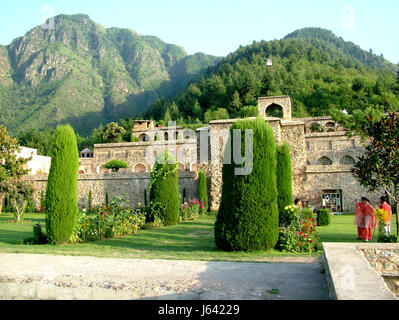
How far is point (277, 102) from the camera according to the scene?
27.9 m

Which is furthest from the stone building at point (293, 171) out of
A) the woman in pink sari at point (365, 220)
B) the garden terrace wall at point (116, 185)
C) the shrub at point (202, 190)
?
the woman in pink sari at point (365, 220)

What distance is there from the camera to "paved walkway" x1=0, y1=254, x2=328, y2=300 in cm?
444

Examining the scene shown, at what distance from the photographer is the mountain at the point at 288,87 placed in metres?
49.8

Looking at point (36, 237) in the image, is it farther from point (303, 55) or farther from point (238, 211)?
point (303, 55)

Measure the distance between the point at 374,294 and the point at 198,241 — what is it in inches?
309

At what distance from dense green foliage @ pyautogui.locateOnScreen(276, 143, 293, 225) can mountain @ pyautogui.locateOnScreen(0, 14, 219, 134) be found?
69105 millimetres

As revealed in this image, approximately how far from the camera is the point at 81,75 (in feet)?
323

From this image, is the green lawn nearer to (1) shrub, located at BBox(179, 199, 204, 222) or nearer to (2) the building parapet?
(1) shrub, located at BBox(179, 199, 204, 222)

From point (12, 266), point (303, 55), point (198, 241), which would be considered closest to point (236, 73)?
point (303, 55)

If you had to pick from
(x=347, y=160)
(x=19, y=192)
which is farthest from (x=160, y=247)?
(x=347, y=160)

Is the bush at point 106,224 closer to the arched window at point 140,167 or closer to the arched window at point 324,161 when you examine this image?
the arched window at point 324,161

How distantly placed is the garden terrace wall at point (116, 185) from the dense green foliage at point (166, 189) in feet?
25.2

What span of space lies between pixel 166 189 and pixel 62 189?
5.11 m

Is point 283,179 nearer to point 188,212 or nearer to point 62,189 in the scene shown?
point 188,212
